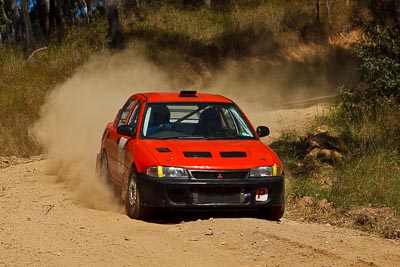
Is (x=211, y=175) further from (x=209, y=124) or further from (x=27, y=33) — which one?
(x=27, y=33)

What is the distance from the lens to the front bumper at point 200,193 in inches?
366

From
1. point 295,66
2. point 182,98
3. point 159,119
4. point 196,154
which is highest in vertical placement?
point 182,98

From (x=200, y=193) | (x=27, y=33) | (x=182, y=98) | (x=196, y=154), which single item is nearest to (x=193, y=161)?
(x=196, y=154)

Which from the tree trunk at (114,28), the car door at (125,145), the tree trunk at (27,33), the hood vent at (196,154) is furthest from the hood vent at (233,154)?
the tree trunk at (27,33)

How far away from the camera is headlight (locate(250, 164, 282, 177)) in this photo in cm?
949

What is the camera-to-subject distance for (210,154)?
9.66m

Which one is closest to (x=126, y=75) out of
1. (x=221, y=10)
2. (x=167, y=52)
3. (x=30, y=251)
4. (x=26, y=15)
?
(x=167, y=52)

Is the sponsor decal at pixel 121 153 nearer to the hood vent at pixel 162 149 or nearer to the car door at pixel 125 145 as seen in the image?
the car door at pixel 125 145

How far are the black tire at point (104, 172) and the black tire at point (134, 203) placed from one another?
1.64m

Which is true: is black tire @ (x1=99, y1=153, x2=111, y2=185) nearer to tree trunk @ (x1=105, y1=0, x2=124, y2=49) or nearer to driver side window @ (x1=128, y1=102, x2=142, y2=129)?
driver side window @ (x1=128, y1=102, x2=142, y2=129)

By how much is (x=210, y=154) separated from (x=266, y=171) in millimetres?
667

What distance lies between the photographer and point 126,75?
25.0 meters

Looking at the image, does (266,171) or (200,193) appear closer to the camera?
(200,193)

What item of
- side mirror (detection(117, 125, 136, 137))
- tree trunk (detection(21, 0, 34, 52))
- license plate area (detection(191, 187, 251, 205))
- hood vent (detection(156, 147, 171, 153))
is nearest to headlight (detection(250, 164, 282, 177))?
license plate area (detection(191, 187, 251, 205))
